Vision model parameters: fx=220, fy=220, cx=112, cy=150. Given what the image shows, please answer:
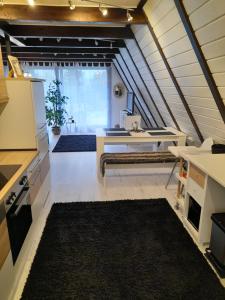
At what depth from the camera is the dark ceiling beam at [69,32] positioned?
11.2 ft

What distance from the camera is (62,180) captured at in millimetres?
3762

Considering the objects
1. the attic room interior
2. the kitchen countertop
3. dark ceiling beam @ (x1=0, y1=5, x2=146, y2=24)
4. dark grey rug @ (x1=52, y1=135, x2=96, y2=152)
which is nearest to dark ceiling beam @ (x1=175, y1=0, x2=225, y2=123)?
the attic room interior

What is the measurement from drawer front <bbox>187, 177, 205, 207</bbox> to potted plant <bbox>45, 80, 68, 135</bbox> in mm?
5607

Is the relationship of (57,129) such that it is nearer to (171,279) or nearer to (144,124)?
(144,124)

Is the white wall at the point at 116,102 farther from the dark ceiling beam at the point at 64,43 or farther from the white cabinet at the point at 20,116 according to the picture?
the white cabinet at the point at 20,116

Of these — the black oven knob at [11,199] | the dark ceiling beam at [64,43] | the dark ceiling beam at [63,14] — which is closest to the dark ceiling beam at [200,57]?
the dark ceiling beam at [63,14]

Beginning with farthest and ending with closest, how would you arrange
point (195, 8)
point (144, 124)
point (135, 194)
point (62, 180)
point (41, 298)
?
point (144, 124) < point (62, 180) < point (135, 194) < point (195, 8) < point (41, 298)

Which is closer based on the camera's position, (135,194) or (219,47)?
(219,47)

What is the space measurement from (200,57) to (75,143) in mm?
4577

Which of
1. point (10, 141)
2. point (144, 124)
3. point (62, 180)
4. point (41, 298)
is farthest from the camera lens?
point (144, 124)

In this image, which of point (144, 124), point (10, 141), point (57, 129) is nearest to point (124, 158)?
point (10, 141)

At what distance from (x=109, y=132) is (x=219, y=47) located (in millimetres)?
2435

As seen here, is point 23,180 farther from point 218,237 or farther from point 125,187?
point 125,187

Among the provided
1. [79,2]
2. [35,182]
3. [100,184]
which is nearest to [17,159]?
[35,182]
